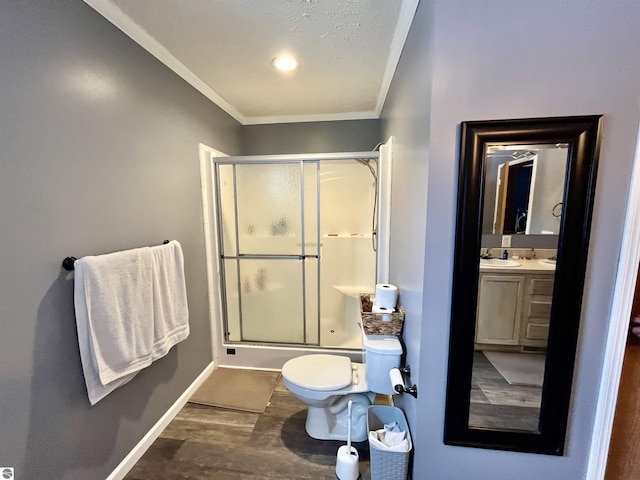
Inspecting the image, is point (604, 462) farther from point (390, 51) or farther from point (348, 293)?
point (390, 51)

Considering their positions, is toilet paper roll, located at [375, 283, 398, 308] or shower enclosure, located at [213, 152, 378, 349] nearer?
toilet paper roll, located at [375, 283, 398, 308]

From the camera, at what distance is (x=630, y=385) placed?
1037 millimetres

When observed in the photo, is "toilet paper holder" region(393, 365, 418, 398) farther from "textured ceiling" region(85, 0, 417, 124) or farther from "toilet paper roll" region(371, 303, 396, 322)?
"textured ceiling" region(85, 0, 417, 124)

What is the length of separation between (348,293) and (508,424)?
1807 millimetres

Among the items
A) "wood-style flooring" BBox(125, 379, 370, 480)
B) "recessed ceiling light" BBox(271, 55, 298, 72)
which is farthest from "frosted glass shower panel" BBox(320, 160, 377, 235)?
"wood-style flooring" BBox(125, 379, 370, 480)

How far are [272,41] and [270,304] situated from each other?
6.83ft

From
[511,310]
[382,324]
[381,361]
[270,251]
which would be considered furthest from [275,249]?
[511,310]

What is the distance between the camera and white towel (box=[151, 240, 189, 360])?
148cm

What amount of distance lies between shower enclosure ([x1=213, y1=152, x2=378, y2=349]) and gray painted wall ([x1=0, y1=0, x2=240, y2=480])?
2.68 feet

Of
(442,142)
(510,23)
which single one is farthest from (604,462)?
(510,23)

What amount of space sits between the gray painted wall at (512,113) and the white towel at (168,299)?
1404 mm

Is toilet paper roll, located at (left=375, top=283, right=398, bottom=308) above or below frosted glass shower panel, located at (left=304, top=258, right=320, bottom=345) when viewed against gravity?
above

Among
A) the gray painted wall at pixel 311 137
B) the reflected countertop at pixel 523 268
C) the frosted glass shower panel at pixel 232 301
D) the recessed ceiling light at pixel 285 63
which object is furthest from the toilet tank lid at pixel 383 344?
the gray painted wall at pixel 311 137

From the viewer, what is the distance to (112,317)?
1.21 meters
